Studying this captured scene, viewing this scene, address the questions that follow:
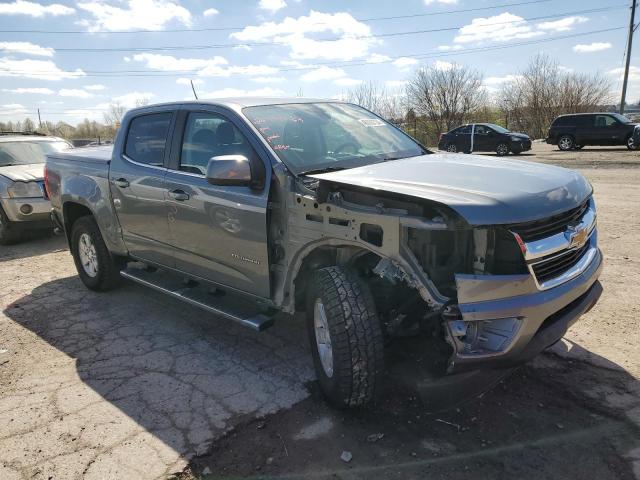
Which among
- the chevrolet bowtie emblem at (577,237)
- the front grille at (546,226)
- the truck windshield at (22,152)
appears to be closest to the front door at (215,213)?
the front grille at (546,226)

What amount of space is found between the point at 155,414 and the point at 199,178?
169 centimetres

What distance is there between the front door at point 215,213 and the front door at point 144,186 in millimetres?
170

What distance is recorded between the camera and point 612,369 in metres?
3.46

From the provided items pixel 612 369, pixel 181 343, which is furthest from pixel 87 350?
pixel 612 369

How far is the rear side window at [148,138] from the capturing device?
14.3ft

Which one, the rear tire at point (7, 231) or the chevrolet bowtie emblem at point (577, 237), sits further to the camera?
the rear tire at point (7, 231)

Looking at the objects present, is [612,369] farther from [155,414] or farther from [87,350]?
[87,350]

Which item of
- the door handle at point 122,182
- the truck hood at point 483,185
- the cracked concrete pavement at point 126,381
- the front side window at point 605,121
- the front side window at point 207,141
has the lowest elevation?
the cracked concrete pavement at point 126,381

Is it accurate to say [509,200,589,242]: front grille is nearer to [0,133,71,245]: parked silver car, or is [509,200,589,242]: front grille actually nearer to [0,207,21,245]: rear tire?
[0,133,71,245]: parked silver car

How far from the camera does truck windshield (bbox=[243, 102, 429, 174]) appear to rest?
3547mm

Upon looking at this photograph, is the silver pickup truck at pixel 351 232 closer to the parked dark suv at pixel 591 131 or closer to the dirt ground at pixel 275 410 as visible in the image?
the dirt ground at pixel 275 410

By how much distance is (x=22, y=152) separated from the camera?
8.99 meters

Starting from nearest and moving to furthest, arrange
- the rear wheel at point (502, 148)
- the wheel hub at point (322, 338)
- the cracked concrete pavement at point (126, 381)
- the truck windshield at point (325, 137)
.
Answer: the cracked concrete pavement at point (126, 381), the wheel hub at point (322, 338), the truck windshield at point (325, 137), the rear wheel at point (502, 148)

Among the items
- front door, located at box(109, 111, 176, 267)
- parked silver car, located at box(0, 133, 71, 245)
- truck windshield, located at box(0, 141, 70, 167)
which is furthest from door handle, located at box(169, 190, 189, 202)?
truck windshield, located at box(0, 141, 70, 167)
